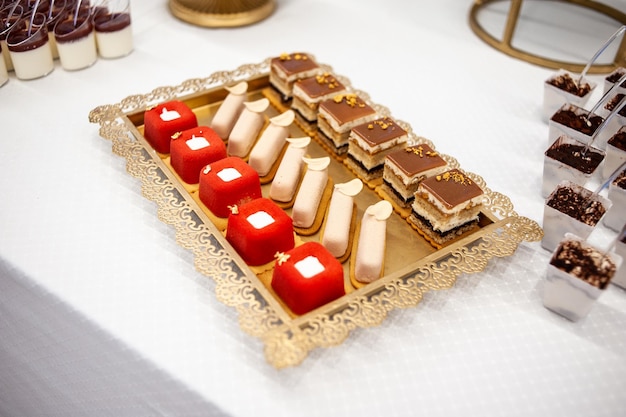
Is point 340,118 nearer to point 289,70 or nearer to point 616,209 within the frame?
point 289,70

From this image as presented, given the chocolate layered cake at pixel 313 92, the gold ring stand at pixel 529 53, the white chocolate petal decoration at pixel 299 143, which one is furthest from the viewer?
the gold ring stand at pixel 529 53

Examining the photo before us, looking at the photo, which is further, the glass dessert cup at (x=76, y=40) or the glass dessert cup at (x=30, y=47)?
the glass dessert cup at (x=76, y=40)

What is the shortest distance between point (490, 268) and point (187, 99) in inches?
57.1

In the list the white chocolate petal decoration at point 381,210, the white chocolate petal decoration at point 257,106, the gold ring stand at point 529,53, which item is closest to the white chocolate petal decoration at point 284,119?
the white chocolate petal decoration at point 257,106

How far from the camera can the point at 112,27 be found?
2863 millimetres

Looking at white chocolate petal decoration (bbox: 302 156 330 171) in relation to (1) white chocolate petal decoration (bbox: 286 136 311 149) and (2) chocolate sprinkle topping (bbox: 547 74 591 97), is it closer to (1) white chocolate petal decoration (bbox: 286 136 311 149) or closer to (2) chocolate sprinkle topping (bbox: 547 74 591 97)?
(1) white chocolate petal decoration (bbox: 286 136 311 149)

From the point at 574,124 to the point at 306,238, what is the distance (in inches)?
46.1

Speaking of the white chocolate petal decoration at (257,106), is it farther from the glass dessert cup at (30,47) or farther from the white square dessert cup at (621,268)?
the white square dessert cup at (621,268)

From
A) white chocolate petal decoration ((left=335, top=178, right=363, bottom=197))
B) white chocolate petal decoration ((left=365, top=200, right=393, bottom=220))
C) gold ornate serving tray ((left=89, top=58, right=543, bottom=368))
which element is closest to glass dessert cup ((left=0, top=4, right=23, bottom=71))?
gold ornate serving tray ((left=89, top=58, right=543, bottom=368))

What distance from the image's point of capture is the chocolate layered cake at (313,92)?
242cm

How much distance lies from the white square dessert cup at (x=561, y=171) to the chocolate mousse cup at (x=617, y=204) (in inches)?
3.5

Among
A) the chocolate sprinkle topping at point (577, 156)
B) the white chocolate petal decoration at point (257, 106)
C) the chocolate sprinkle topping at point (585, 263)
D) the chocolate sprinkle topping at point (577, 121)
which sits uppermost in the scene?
the chocolate sprinkle topping at point (577, 121)

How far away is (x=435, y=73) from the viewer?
3.07 meters

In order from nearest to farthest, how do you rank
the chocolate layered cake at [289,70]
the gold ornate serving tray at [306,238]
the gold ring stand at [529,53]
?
the gold ornate serving tray at [306,238] → the chocolate layered cake at [289,70] → the gold ring stand at [529,53]
